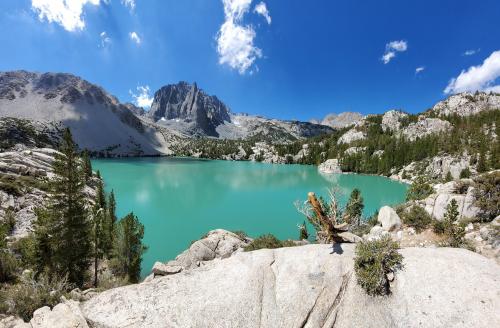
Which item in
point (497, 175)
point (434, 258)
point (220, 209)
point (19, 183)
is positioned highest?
point (497, 175)

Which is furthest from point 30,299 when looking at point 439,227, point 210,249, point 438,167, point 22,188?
point 438,167

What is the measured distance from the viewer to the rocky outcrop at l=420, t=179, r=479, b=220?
22.8 m

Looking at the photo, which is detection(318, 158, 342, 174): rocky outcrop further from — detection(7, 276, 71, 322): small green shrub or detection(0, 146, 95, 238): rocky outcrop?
detection(7, 276, 71, 322): small green shrub

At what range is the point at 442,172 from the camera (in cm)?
10650

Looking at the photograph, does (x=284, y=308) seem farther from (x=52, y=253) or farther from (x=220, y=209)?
(x=220, y=209)

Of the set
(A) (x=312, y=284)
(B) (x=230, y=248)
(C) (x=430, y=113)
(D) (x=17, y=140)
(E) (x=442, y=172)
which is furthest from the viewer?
(C) (x=430, y=113)

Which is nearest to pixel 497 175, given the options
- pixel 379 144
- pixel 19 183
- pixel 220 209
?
pixel 220 209

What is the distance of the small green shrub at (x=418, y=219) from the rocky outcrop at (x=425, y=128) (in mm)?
157815

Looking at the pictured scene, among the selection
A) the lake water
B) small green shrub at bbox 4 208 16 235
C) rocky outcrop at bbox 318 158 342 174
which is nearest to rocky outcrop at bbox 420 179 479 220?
the lake water

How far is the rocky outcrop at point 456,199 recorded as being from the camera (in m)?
22.8

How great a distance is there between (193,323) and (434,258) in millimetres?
9303

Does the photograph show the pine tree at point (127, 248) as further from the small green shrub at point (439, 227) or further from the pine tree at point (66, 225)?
the small green shrub at point (439, 227)

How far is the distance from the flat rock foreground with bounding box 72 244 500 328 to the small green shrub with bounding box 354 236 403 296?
0.28 meters

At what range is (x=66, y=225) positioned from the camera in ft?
72.8
